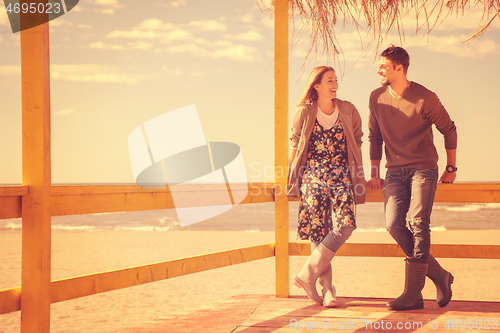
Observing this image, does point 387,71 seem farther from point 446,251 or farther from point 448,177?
point 446,251

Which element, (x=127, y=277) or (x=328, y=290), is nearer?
(x=127, y=277)

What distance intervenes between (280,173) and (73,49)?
28516 millimetres

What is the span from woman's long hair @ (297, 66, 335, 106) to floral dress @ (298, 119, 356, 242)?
0.55 ft

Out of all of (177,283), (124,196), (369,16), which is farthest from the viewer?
(177,283)

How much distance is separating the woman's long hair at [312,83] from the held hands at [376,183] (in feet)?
2.01

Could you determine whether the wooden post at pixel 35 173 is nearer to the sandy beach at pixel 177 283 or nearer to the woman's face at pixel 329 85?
the sandy beach at pixel 177 283

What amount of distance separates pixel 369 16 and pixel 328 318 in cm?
206

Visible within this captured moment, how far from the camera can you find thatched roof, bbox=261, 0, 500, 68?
9.73ft

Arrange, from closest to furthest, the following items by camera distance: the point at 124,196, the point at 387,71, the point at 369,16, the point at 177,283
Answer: the point at 124,196
the point at 387,71
the point at 369,16
the point at 177,283

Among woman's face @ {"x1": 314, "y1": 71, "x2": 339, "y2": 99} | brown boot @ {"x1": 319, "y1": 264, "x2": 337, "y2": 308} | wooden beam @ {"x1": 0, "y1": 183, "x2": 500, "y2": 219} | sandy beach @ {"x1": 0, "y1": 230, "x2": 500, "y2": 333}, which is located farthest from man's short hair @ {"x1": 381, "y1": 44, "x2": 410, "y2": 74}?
sandy beach @ {"x1": 0, "y1": 230, "x2": 500, "y2": 333}

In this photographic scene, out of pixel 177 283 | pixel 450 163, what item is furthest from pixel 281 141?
pixel 177 283

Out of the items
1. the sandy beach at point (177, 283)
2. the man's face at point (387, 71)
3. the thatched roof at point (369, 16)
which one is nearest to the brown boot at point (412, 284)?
the man's face at point (387, 71)

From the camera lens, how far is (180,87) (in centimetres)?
3022

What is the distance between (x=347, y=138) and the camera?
8.38 feet
